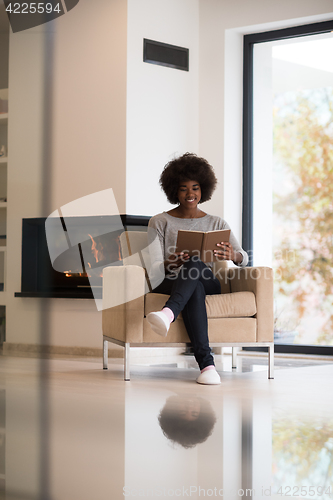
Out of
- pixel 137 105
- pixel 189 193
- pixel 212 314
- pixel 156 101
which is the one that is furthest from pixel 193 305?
pixel 156 101

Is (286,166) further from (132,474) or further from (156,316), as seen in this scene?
(132,474)

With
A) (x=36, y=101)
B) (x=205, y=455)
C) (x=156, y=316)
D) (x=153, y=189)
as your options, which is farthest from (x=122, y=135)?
(x=36, y=101)

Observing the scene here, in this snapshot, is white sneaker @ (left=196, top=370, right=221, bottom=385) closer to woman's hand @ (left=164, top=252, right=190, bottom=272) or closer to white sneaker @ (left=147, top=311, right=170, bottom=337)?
white sneaker @ (left=147, top=311, right=170, bottom=337)

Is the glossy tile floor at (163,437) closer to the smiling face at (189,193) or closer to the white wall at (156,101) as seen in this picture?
the smiling face at (189,193)

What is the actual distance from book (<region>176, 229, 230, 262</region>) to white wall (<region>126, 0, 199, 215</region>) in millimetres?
1269

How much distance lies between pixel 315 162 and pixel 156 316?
2267 millimetres

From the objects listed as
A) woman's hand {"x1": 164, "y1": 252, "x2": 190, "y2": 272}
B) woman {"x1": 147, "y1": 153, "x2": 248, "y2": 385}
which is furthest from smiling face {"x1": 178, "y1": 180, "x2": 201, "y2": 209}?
woman's hand {"x1": 164, "y1": 252, "x2": 190, "y2": 272}

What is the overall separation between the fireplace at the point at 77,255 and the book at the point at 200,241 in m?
1.22

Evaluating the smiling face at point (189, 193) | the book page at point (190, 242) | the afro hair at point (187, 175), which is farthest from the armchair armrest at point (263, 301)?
the afro hair at point (187, 175)

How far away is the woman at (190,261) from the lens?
260 centimetres

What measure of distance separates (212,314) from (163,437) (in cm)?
131

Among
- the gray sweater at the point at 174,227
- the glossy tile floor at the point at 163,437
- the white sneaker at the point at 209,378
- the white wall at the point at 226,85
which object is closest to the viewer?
the glossy tile floor at the point at 163,437

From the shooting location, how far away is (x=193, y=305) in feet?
8.71

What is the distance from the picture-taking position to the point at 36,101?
0.69 meters
